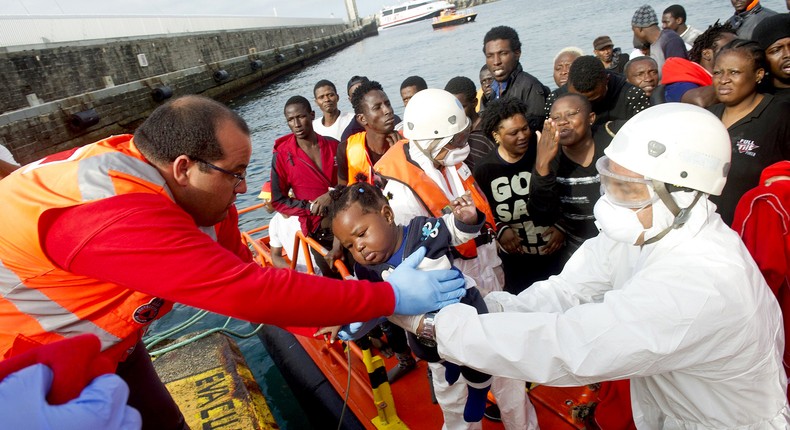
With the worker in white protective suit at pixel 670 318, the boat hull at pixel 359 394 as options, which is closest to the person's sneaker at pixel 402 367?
the boat hull at pixel 359 394

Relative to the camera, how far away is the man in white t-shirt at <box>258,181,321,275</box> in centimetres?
520

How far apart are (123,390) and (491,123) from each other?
2.99 meters

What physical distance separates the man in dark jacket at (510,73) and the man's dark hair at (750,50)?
172cm

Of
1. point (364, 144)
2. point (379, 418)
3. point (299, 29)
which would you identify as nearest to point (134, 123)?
point (364, 144)

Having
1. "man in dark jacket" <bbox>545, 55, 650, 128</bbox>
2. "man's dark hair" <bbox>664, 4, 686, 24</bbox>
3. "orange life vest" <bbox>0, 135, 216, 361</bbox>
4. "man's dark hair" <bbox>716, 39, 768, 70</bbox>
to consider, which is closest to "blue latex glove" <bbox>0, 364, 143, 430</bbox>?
"orange life vest" <bbox>0, 135, 216, 361</bbox>

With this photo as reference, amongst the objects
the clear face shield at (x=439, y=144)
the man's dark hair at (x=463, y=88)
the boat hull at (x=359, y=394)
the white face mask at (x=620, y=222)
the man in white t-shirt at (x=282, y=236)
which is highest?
the man's dark hair at (x=463, y=88)

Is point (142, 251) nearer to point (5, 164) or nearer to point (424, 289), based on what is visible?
point (424, 289)

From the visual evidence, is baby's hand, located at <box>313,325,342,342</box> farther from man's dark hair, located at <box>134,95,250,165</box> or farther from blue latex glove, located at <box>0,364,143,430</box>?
blue latex glove, located at <box>0,364,143,430</box>

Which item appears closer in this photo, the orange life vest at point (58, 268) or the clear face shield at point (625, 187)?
the orange life vest at point (58, 268)

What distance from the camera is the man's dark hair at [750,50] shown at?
3426 millimetres

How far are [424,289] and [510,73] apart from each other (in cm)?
399

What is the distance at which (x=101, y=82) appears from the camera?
820 inches

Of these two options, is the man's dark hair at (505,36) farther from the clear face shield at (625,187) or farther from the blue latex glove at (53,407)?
the blue latex glove at (53,407)

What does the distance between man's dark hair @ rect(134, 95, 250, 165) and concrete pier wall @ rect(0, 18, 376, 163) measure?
15.5 metres
